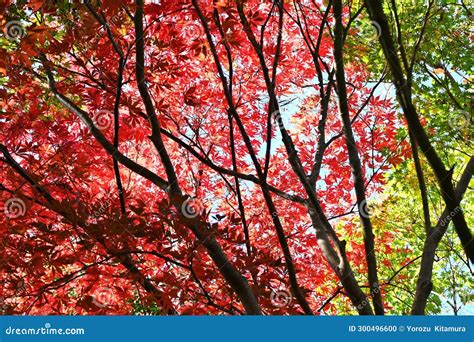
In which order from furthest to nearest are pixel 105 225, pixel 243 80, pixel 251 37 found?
pixel 243 80 < pixel 251 37 < pixel 105 225

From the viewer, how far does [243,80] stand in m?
5.89

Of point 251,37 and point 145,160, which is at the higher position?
point 145,160

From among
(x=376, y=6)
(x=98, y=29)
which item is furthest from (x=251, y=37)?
(x=98, y=29)

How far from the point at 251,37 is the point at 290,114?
2231mm

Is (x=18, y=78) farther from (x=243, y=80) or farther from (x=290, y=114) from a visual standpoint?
(x=290, y=114)

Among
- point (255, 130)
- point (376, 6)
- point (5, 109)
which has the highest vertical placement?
point (255, 130)

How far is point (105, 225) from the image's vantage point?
3.46 meters

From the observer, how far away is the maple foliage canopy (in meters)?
3.58

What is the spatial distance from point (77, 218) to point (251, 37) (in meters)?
1.87

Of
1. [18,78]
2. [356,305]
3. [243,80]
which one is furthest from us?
[243,80]

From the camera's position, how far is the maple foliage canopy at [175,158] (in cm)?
358

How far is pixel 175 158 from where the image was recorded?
6.20m

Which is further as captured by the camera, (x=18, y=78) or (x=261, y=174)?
(x=18, y=78)

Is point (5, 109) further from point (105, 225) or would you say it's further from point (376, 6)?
point (376, 6)
